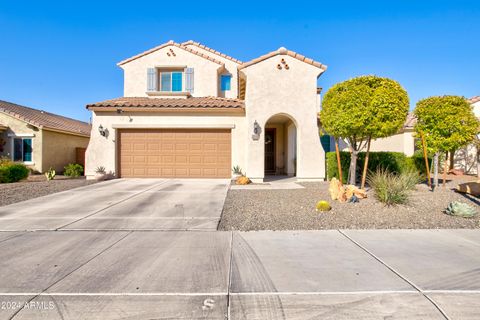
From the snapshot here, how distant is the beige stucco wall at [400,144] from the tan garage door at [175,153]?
426 inches

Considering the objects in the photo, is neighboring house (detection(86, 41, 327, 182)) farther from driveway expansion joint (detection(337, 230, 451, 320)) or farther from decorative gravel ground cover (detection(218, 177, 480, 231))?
driveway expansion joint (detection(337, 230, 451, 320))

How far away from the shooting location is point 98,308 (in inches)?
97.1

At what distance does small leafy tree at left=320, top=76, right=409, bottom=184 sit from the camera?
7.50 metres

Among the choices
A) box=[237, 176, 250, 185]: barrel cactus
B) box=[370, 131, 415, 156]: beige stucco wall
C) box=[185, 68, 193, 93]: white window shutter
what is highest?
box=[185, 68, 193, 93]: white window shutter

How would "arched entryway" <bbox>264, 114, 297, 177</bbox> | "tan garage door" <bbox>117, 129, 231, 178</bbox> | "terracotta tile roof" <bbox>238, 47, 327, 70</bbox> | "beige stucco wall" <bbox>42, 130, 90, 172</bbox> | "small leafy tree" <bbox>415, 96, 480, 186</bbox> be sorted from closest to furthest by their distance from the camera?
"small leafy tree" <bbox>415, 96, 480, 186</bbox>, "terracotta tile roof" <bbox>238, 47, 327, 70</bbox>, "tan garage door" <bbox>117, 129, 231, 178</bbox>, "arched entryway" <bbox>264, 114, 297, 177</bbox>, "beige stucco wall" <bbox>42, 130, 90, 172</bbox>

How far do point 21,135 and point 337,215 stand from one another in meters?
18.8

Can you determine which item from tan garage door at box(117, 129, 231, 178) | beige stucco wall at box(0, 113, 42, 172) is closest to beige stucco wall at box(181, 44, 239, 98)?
tan garage door at box(117, 129, 231, 178)

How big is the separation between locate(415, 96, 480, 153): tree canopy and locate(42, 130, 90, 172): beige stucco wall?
66.9ft

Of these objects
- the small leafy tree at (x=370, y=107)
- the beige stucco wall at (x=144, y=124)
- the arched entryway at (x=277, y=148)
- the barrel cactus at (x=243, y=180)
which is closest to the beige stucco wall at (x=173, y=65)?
the beige stucco wall at (x=144, y=124)

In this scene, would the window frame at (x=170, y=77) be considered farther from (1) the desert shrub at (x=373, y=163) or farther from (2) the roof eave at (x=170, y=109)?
(1) the desert shrub at (x=373, y=163)

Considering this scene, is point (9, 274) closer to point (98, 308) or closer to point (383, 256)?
point (98, 308)

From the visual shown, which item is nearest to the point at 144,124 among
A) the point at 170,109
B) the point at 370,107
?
the point at 170,109

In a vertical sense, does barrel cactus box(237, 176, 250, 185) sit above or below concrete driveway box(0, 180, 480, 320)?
above

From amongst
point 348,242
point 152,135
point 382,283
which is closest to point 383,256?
point 348,242
